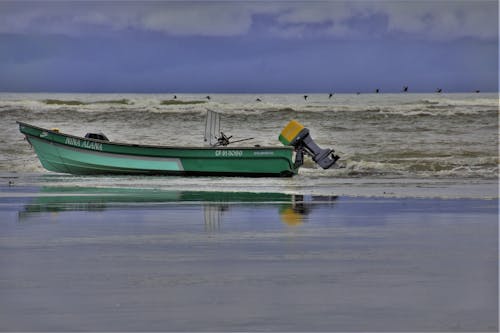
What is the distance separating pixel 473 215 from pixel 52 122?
39.6 meters

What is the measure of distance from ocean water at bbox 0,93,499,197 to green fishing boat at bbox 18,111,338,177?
2.43 ft

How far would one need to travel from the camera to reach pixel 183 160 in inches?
968

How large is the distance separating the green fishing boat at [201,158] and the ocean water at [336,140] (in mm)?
740

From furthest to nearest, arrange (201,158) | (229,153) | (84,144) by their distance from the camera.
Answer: (84,144) < (201,158) < (229,153)

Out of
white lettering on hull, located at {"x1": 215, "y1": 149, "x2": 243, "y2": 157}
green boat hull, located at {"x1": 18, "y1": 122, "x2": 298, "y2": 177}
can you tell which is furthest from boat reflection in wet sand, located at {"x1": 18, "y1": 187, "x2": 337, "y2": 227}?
white lettering on hull, located at {"x1": 215, "y1": 149, "x2": 243, "y2": 157}

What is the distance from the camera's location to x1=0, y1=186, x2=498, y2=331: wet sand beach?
23.6ft

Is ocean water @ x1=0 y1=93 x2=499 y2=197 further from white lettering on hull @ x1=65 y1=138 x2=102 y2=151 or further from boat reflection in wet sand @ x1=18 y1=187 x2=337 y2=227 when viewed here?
boat reflection in wet sand @ x1=18 y1=187 x2=337 y2=227

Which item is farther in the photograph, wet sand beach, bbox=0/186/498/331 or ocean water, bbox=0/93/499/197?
ocean water, bbox=0/93/499/197

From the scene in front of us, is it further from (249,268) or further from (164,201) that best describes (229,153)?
(249,268)

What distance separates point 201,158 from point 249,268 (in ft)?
50.3

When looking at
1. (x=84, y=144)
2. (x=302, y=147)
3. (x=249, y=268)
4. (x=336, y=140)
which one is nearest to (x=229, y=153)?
(x=302, y=147)

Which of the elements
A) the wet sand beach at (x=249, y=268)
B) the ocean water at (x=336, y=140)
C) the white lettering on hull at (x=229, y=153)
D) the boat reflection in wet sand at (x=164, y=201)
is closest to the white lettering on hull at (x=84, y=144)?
the ocean water at (x=336, y=140)

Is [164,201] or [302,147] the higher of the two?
[302,147]

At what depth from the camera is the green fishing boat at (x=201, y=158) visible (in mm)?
24422
